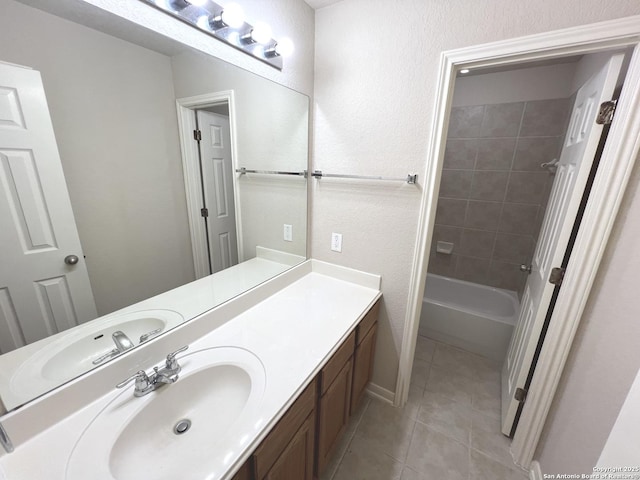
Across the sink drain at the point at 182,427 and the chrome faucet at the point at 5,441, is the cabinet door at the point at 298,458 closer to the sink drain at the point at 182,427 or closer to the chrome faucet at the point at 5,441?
the sink drain at the point at 182,427

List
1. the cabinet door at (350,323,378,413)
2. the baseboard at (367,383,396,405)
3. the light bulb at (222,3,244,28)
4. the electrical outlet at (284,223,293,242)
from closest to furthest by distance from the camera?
the light bulb at (222,3,244,28), the cabinet door at (350,323,378,413), the electrical outlet at (284,223,293,242), the baseboard at (367,383,396,405)

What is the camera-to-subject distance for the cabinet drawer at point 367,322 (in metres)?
1.38

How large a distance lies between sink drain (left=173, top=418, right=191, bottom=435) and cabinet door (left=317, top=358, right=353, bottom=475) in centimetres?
49

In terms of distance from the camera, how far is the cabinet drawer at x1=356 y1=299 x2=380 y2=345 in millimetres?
1378

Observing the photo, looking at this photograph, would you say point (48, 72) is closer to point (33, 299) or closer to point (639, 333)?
point (33, 299)

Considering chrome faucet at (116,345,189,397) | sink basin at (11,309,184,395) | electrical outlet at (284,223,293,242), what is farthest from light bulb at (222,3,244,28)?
chrome faucet at (116,345,189,397)

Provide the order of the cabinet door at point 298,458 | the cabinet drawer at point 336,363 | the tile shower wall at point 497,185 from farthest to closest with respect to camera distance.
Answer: the tile shower wall at point 497,185 → the cabinet drawer at point 336,363 → the cabinet door at point 298,458

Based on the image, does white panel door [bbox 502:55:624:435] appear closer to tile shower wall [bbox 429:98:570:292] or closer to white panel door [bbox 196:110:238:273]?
tile shower wall [bbox 429:98:570:292]

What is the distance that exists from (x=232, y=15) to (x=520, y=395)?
2284mm

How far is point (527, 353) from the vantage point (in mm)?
1405

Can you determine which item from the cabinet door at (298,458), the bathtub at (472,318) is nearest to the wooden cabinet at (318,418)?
the cabinet door at (298,458)

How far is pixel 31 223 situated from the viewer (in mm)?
666

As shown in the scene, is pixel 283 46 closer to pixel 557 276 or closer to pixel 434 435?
pixel 557 276

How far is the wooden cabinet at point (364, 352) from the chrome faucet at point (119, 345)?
3.15ft
